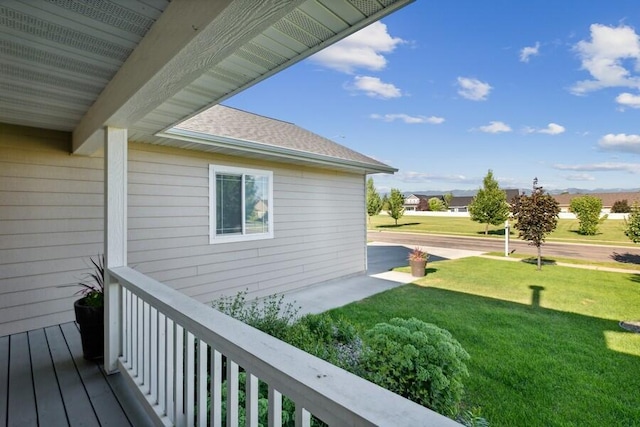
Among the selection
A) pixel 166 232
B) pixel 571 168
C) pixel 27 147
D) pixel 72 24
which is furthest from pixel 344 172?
pixel 571 168

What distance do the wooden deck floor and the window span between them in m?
2.52

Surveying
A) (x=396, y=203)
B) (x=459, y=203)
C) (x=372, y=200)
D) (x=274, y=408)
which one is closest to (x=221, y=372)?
(x=274, y=408)

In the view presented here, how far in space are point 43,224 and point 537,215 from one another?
1160 centimetres

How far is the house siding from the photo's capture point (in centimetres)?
370

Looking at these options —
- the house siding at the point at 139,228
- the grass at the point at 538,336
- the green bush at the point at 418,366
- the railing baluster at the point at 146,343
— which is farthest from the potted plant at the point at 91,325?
the grass at the point at 538,336

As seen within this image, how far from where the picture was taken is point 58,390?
2566 mm

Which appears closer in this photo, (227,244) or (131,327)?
(131,327)

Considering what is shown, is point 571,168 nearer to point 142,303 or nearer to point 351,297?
point 351,297

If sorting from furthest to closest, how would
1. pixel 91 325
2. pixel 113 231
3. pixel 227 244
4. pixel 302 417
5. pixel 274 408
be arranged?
pixel 227 244 → pixel 91 325 → pixel 113 231 → pixel 274 408 → pixel 302 417

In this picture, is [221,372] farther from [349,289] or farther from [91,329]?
Answer: [349,289]

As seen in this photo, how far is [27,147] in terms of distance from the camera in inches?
147

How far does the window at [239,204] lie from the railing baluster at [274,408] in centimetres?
453

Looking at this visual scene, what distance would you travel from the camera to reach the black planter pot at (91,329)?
2.96 m

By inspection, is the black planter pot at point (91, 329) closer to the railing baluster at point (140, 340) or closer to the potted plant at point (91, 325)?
the potted plant at point (91, 325)
